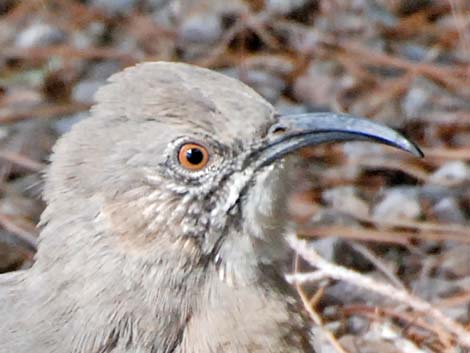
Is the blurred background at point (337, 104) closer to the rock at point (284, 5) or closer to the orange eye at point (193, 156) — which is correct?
the rock at point (284, 5)

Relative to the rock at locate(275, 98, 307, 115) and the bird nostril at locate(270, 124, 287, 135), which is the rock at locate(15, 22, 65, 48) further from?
the bird nostril at locate(270, 124, 287, 135)

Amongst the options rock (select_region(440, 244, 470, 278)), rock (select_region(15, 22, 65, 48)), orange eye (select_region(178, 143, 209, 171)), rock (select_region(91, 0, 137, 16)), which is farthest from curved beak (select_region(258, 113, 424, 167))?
rock (select_region(91, 0, 137, 16))

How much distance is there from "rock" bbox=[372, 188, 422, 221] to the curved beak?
6.33 ft

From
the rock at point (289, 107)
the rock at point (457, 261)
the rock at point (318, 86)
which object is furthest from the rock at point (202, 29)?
the rock at point (457, 261)

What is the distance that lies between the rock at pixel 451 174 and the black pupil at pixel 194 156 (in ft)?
8.12

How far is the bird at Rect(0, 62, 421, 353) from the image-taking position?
150 inches

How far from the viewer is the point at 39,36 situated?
755 centimetres

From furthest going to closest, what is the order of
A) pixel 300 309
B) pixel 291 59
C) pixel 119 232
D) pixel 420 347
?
pixel 291 59 → pixel 420 347 → pixel 300 309 → pixel 119 232

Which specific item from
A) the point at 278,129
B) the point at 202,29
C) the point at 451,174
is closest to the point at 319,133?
the point at 278,129

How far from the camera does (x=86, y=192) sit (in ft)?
12.7

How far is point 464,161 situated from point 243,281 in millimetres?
2584

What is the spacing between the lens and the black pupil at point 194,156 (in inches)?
150

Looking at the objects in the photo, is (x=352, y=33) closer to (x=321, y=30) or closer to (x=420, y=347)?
(x=321, y=30)

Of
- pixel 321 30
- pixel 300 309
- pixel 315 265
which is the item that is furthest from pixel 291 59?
pixel 300 309
